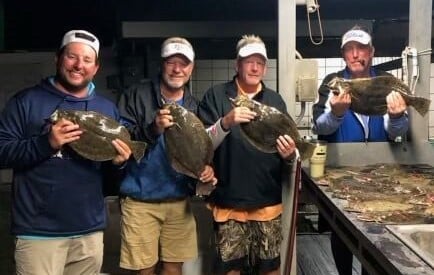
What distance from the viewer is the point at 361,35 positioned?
2.77m

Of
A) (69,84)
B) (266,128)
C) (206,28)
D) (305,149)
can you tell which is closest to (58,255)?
(69,84)

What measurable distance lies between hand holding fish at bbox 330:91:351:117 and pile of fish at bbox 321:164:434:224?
0.37 metres

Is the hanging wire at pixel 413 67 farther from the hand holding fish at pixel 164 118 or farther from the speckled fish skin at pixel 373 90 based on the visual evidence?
the hand holding fish at pixel 164 118

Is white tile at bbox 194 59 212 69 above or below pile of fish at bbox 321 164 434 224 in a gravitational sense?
above

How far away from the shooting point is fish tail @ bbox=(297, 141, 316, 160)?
2.43 m

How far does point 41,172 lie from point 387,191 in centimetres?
158

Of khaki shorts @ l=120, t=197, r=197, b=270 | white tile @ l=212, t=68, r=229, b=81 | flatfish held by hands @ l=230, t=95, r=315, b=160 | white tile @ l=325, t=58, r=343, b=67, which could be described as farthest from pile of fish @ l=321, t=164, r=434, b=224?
white tile @ l=212, t=68, r=229, b=81

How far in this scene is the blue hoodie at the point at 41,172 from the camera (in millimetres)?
2131

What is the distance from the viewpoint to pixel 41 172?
219 centimetres

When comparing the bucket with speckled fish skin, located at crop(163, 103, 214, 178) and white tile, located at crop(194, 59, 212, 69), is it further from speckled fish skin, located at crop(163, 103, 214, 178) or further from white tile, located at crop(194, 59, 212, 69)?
white tile, located at crop(194, 59, 212, 69)

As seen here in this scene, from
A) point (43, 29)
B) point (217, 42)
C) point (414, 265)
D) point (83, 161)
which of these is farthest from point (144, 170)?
point (43, 29)

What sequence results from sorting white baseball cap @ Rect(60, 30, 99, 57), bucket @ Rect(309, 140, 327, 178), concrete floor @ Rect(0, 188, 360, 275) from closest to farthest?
white baseball cap @ Rect(60, 30, 99, 57), bucket @ Rect(309, 140, 327, 178), concrete floor @ Rect(0, 188, 360, 275)

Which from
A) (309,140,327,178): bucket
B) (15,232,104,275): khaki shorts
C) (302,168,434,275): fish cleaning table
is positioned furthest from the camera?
(309,140,327,178): bucket

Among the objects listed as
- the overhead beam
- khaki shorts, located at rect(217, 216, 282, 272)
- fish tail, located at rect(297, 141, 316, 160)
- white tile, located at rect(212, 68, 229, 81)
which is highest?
the overhead beam
